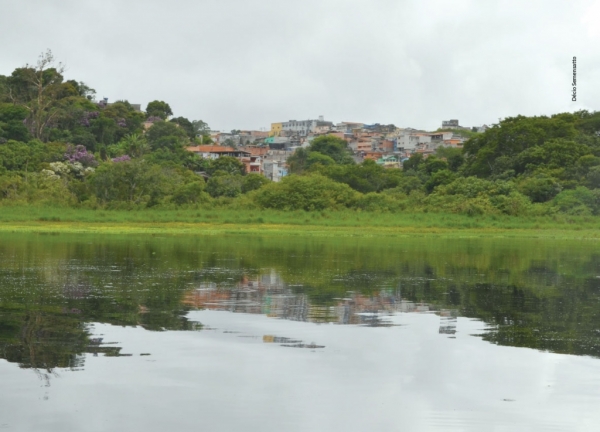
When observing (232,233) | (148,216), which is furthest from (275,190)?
(232,233)

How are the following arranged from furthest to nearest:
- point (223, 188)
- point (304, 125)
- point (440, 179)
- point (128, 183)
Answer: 1. point (304, 125)
2. point (223, 188)
3. point (440, 179)
4. point (128, 183)

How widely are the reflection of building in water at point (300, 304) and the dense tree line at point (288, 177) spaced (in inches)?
1235

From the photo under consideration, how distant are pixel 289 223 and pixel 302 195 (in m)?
5.52

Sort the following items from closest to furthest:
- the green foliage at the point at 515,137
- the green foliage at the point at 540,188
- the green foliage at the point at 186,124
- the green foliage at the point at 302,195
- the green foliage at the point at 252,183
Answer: the green foliage at the point at 302,195
the green foliage at the point at 540,188
the green foliage at the point at 515,137
the green foliage at the point at 252,183
the green foliage at the point at 186,124

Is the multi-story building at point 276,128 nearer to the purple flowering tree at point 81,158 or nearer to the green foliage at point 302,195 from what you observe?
the purple flowering tree at point 81,158

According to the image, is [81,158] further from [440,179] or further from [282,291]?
[282,291]

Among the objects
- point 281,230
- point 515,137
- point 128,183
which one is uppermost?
point 515,137

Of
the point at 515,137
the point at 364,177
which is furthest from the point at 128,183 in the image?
the point at 515,137

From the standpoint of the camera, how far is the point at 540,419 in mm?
8094

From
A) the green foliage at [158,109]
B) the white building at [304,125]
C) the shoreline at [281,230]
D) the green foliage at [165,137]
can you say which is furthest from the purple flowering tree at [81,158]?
the white building at [304,125]

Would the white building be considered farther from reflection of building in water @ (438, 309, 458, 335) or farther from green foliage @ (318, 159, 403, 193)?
reflection of building in water @ (438, 309, 458, 335)

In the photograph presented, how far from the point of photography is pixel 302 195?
4984 centimetres

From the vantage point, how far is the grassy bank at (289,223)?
1581 inches

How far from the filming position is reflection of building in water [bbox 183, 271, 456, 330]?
13664 mm
